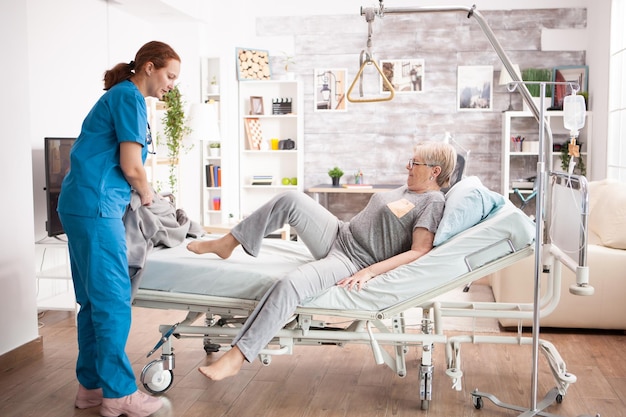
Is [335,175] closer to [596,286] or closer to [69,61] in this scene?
[69,61]

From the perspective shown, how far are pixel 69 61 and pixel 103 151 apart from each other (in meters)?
2.49

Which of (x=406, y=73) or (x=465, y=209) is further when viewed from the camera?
(x=406, y=73)

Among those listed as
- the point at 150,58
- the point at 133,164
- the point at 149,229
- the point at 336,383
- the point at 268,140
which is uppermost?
the point at 150,58

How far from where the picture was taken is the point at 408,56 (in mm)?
6840

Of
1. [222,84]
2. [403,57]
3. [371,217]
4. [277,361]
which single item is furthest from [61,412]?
[403,57]

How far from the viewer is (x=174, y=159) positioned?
6219mm

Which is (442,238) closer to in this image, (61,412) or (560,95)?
(61,412)

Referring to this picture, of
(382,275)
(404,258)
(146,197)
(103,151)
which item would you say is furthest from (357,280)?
(103,151)

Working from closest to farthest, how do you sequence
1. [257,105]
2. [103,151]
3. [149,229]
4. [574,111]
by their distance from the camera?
1. [574,111]
2. [103,151]
3. [149,229]
4. [257,105]

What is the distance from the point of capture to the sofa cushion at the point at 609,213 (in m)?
4.17

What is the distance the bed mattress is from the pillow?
5 cm

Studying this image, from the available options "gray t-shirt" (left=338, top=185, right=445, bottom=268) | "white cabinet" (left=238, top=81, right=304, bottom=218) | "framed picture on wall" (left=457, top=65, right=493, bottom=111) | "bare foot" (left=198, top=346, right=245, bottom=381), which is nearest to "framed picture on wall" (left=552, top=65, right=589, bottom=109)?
"framed picture on wall" (left=457, top=65, right=493, bottom=111)

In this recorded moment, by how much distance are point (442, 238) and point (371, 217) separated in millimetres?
353

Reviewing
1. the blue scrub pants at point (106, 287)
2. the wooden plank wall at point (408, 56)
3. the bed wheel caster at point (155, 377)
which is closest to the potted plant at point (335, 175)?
the wooden plank wall at point (408, 56)
